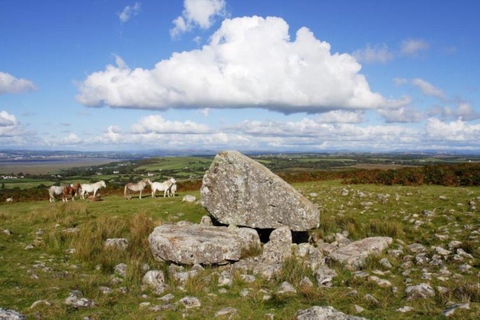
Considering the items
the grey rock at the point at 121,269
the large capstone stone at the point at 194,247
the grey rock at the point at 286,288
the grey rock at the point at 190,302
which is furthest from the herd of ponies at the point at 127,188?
the grey rock at the point at 190,302

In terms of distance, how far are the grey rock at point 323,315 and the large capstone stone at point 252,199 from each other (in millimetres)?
7346

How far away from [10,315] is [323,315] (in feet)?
22.5

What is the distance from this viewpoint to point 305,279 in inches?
388

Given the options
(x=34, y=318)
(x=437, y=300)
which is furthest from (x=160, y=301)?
(x=437, y=300)

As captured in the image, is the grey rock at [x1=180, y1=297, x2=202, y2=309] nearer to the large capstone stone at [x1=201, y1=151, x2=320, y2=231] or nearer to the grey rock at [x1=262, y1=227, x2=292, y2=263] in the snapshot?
the grey rock at [x1=262, y1=227, x2=292, y2=263]

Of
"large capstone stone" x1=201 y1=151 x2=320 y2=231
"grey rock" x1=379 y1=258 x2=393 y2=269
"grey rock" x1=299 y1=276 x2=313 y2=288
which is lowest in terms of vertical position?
"grey rock" x1=299 y1=276 x2=313 y2=288

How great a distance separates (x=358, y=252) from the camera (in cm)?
1190

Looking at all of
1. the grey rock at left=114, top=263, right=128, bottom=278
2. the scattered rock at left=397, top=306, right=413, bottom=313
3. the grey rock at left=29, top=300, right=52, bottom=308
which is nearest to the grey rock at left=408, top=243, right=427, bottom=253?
the scattered rock at left=397, top=306, right=413, bottom=313

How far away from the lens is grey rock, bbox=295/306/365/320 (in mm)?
6916

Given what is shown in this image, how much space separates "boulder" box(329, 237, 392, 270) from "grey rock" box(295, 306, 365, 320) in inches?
169

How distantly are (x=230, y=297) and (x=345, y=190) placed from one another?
62.5 feet

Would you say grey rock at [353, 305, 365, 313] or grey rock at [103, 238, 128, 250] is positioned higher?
grey rock at [353, 305, 365, 313]

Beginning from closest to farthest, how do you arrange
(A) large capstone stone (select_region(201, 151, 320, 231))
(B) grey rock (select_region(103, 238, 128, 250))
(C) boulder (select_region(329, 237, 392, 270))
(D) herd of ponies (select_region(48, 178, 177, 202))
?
(C) boulder (select_region(329, 237, 392, 270)) < (B) grey rock (select_region(103, 238, 128, 250)) < (A) large capstone stone (select_region(201, 151, 320, 231)) < (D) herd of ponies (select_region(48, 178, 177, 202))

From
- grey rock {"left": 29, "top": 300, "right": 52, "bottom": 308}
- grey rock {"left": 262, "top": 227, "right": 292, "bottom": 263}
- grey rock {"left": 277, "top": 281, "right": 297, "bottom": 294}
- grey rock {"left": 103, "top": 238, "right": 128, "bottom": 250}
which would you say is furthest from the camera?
grey rock {"left": 103, "top": 238, "right": 128, "bottom": 250}
